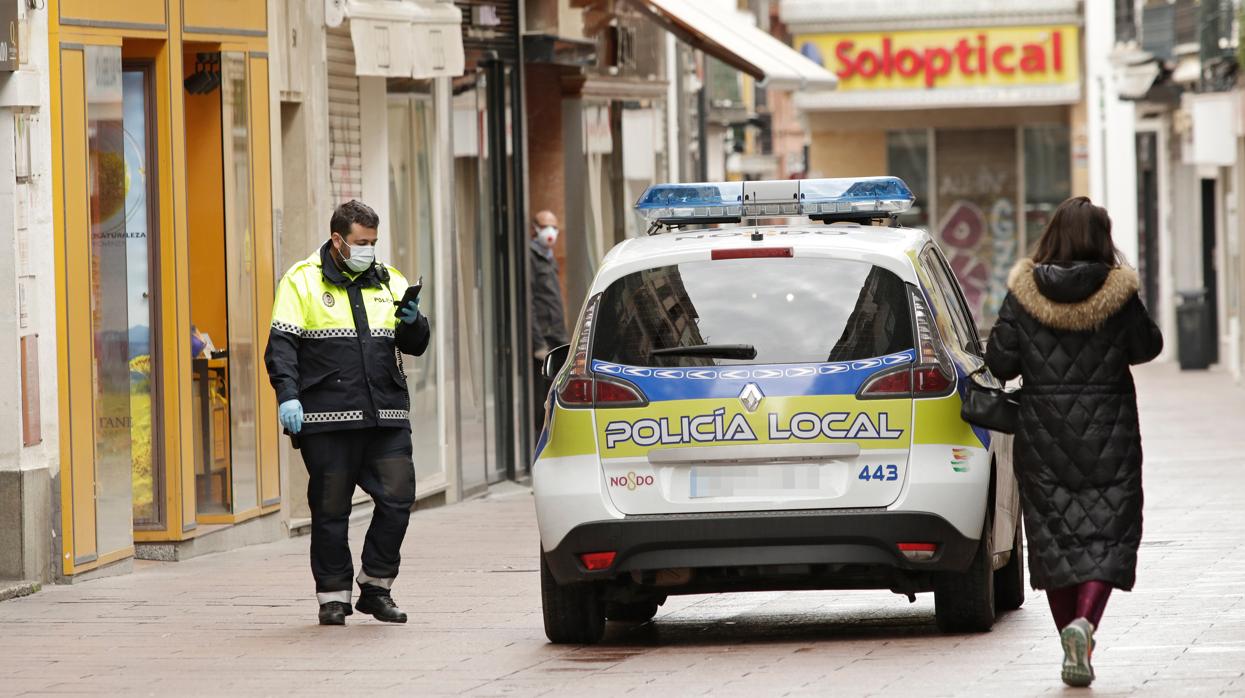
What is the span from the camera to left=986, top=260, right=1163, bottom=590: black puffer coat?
28.0ft

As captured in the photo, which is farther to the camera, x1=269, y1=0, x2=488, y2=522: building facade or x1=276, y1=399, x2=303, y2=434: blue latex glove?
x1=269, y1=0, x2=488, y2=522: building facade

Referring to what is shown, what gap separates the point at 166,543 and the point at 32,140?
8.74 feet

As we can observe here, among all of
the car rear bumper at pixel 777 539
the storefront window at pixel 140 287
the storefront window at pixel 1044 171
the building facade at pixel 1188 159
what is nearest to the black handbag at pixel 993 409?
the car rear bumper at pixel 777 539

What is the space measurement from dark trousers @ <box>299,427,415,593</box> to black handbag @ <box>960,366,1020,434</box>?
272cm

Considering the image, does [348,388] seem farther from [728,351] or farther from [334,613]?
[728,351]

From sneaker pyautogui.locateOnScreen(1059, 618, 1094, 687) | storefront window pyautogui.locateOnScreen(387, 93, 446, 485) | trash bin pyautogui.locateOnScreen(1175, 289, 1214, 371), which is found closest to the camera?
sneaker pyautogui.locateOnScreen(1059, 618, 1094, 687)

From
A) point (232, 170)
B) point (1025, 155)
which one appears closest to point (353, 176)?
point (232, 170)

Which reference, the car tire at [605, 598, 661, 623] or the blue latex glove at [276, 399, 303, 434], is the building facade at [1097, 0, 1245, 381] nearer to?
the car tire at [605, 598, 661, 623]

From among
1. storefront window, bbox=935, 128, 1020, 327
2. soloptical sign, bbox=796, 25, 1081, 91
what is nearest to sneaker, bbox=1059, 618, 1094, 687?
soloptical sign, bbox=796, 25, 1081, 91

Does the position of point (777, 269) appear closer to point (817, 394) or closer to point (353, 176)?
point (817, 394)

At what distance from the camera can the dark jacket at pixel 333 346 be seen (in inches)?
411

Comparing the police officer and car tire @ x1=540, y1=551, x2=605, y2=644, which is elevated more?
the police officer

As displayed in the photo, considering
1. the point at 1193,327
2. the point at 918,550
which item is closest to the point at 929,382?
the point at 918,550

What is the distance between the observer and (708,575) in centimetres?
943
